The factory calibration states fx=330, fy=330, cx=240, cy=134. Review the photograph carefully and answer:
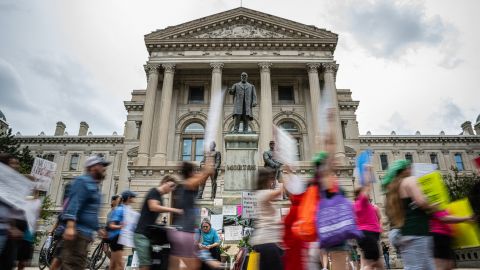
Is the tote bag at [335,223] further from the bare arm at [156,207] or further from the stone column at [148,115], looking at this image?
the stone column at [148,115]

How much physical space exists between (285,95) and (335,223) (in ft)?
99.5

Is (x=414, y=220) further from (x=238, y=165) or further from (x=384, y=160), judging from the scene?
(x=384, y=160)

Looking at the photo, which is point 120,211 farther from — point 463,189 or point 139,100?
point 139,100

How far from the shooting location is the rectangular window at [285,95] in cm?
3253

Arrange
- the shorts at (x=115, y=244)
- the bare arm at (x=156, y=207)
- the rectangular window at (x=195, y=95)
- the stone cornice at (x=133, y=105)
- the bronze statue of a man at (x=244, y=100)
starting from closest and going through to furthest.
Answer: the bare arm at (x=156, y=207), the shorts at (x=115, y=244), the bronze statue of a man at (x=244, y=100), the rectangular window at (x=195, y=95), the stone cornice at (x=133, y=105)

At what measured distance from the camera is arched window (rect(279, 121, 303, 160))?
30.5 m

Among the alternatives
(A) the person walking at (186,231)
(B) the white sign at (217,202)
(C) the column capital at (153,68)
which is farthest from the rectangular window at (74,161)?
(A) the person walking at (186,231)

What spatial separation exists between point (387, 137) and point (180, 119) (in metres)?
30.2

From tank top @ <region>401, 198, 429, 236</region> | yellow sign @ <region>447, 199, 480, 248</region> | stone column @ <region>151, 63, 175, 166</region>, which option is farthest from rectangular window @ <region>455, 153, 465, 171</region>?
Answer: tank top @ <region>401, 198, 429, 236</region>

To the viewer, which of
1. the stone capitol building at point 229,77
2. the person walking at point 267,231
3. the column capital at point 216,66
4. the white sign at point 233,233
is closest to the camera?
the person walking at point 267,231

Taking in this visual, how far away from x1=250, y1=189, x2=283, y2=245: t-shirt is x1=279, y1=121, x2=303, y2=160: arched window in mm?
26782

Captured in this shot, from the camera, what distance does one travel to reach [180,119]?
103 ft

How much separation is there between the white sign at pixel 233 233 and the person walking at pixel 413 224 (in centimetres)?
719

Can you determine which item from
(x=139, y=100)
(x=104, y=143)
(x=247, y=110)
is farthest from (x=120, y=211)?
(x=104, y=143)
